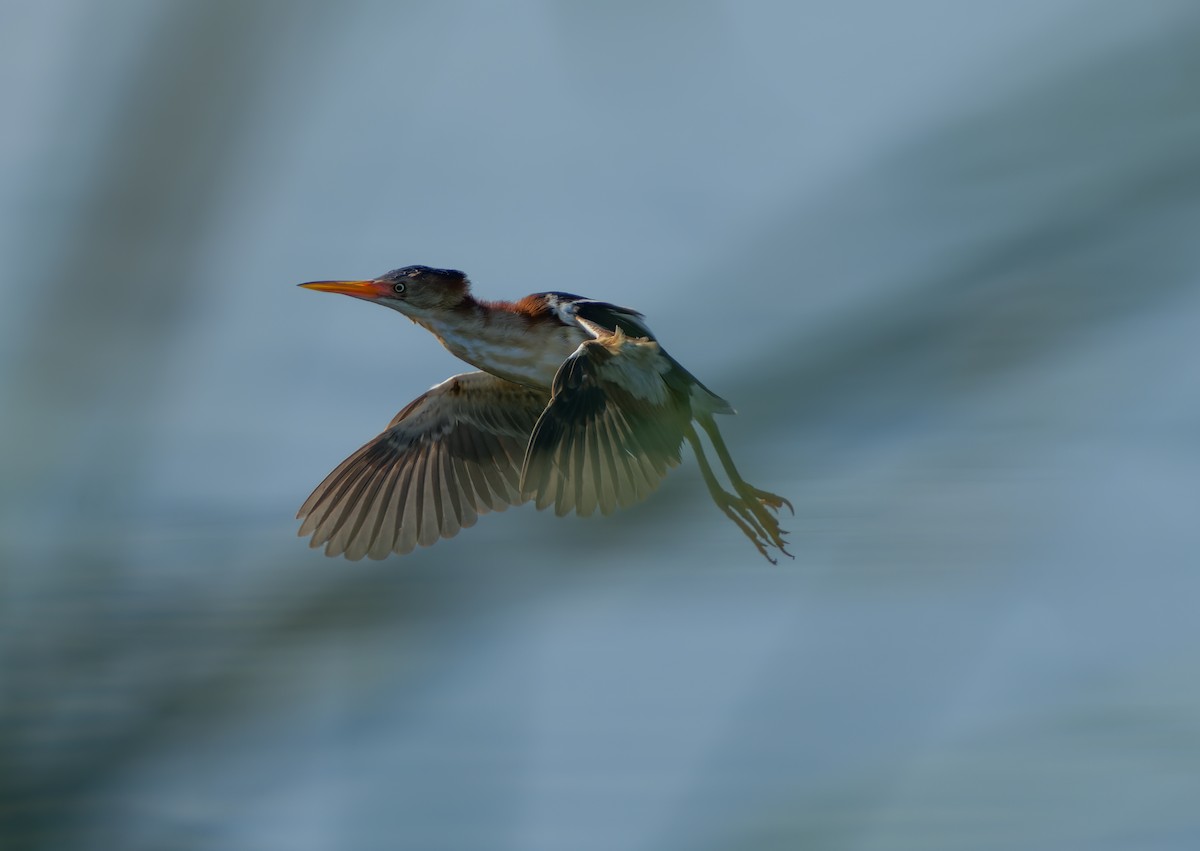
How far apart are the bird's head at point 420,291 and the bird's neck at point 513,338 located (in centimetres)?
7

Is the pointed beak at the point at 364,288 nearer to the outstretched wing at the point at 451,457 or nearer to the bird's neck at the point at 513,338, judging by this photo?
the bird's neck at the point at 513,338

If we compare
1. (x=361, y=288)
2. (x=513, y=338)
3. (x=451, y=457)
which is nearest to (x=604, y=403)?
(x=513, y=338)

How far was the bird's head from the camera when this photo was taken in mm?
5297

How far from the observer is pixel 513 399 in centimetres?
550

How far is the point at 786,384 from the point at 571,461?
2846 mm

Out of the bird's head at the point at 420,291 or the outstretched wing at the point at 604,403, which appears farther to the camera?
the bird's head at the point at 420,291

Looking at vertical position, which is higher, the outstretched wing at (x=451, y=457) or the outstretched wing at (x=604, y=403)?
the outstretched wing at (x=451, y=457)

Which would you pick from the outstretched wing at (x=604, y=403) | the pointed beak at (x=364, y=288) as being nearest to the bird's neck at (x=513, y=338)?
the pointed beak at (x=364, y=288)

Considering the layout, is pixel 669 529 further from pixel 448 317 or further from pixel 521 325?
pixel 448 317

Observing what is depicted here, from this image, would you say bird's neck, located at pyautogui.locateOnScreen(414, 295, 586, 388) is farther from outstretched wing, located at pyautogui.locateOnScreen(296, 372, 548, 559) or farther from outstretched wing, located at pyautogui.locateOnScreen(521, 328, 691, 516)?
outstretched wing, located at pyautogui.locateOnScreen(521, 328, 691, 516)

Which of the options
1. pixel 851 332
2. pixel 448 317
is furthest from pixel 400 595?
pixel 448 317

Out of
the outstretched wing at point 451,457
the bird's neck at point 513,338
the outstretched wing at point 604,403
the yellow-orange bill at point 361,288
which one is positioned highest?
the yellow-orange bill at point 361,288

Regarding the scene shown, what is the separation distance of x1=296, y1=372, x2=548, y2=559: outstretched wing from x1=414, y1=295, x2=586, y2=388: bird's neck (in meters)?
0.28

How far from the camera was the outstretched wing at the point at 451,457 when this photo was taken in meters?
5.45
